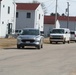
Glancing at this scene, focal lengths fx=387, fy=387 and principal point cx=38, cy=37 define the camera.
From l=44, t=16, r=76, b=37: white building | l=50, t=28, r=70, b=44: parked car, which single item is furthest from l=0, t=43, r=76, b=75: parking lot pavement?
l=44, t=16, r=76, b=37: white building

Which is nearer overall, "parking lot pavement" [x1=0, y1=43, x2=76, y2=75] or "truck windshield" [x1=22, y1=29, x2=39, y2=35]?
"parking lot pavement" [x1=0, y1=43, x2=76, y2=75]

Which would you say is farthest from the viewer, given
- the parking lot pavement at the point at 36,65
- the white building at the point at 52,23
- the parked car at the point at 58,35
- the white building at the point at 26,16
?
the white building at the point at 52,23

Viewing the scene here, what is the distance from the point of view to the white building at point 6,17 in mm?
63156

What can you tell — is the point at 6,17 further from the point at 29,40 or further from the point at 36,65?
the point at 36,65

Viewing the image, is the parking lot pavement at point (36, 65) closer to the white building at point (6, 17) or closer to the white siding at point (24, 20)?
the white building at point (6, 17)

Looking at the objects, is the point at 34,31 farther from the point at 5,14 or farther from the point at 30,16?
the point at 30,16

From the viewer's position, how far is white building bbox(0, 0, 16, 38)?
63156 mm

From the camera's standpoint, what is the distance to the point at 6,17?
216 ft

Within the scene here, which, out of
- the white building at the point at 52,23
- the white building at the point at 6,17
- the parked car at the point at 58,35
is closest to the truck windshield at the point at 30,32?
the parked car at the point at 58,35

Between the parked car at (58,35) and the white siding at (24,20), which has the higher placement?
the white siding at (24,20)

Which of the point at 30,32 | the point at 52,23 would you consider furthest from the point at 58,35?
the point at 52,23

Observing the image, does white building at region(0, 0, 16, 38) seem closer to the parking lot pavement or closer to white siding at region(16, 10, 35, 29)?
white siding at region(16, 10, 35, 29)

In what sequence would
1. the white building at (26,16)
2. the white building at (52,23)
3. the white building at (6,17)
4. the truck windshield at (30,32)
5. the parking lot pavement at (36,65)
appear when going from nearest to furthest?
the parking lot pavement at (36,65) → the truck windshield at (30,32) → the white building at (6,17) → the white building at (26,16) → the white building at (52,23)

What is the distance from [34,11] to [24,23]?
338cm
